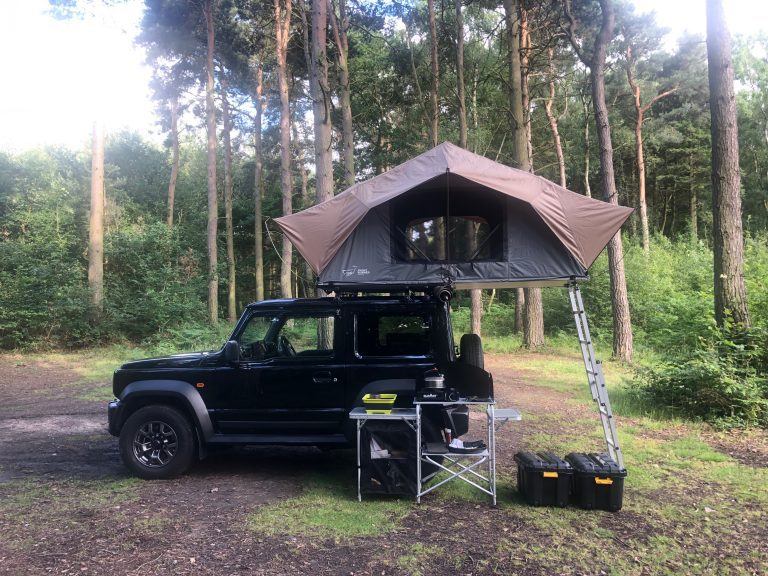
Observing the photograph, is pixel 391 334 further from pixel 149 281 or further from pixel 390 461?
pixel 149 281

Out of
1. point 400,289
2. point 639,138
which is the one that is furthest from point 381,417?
point 639,138

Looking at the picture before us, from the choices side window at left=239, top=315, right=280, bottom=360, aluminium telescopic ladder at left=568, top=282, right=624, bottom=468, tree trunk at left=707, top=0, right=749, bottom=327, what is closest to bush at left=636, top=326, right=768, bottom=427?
tree trunk at left=707, top=0, right=749, bottom=327

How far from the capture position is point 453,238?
18.9ft

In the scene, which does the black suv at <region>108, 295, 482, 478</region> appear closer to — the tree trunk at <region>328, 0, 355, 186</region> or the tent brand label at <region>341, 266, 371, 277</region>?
the tent brand label at <region>341, 266, 371, 277</region>

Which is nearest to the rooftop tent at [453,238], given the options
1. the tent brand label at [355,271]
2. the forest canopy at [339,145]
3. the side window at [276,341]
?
the tent brand label at [355,271]

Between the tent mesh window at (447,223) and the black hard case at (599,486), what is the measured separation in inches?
85.4

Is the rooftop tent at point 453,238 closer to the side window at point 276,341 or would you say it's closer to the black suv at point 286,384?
the black suv at point 286,384

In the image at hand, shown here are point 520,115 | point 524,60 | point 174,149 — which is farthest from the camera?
point 174,149

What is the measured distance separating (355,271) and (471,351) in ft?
4.94

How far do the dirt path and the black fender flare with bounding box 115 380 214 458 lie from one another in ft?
1.80

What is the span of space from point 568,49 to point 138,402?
2232 cm

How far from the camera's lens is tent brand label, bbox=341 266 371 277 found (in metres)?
5.42

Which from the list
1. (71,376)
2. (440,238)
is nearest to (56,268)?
(71,376)

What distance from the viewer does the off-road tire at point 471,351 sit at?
563cm
